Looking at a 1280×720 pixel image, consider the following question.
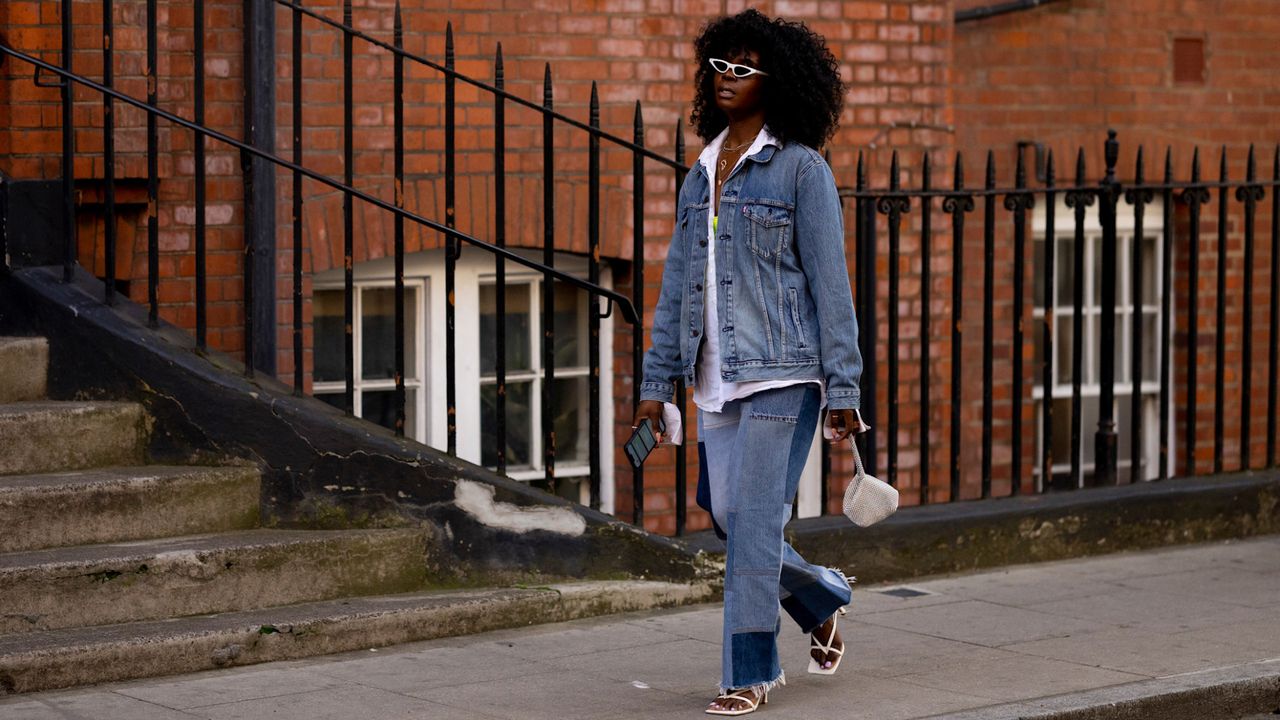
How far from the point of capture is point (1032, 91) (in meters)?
9.31

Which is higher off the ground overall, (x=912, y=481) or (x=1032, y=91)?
(x=1032, y=91)

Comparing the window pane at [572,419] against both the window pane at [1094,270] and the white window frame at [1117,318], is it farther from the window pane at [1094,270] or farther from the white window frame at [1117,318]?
the window pane at [1094,270]

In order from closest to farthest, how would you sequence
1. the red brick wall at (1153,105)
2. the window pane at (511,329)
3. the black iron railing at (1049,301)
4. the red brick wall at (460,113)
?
the red brick wall at (460,113) < the black iron railing at (1049,301) < the window pane at (511,329) < the red brick wall at (1153,105)

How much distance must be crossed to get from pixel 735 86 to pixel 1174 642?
229 cm

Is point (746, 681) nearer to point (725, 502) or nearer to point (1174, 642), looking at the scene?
point (725, 502)

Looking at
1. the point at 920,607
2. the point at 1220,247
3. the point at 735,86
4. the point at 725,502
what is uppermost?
the point at 735,86

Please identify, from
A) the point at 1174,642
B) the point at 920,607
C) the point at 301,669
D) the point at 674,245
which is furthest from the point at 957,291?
the point at 301,669

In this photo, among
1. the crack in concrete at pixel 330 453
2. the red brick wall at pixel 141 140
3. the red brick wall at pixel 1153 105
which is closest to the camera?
the crack in concrete at pixel 330 453

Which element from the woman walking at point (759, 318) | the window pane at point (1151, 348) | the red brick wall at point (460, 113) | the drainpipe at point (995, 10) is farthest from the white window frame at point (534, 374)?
the window pane at point (1151, 348)

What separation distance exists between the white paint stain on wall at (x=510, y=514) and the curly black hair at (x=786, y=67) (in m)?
1.68

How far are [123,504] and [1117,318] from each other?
5.53m

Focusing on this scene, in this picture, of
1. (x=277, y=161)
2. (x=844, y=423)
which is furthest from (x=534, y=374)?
(x=844, y=423)

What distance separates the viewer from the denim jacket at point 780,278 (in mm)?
5172

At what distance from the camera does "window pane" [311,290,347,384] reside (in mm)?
7688
